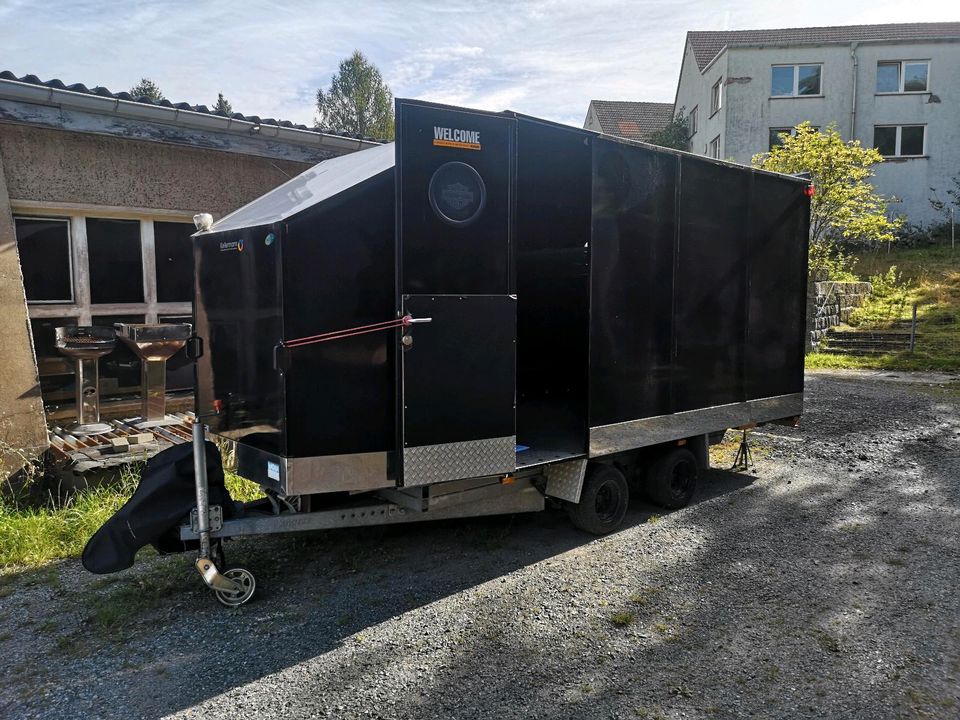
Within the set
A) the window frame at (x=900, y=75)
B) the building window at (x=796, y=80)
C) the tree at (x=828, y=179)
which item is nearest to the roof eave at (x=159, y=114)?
the tree at (x=828, y=179)

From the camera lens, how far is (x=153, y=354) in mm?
7906

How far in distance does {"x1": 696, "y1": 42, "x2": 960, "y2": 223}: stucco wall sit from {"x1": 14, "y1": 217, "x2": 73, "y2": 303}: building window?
24.8m

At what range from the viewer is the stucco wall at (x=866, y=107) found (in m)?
27.0

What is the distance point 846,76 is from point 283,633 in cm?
A: 2964

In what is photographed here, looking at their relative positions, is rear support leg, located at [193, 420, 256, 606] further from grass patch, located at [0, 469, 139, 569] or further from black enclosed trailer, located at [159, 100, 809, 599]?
grass patch, located at [0, 469, 139, 569]

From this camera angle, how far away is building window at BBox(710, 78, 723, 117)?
2823 centimetres

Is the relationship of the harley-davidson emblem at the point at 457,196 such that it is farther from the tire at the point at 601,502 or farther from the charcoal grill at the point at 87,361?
the charcoal grill at the point at 87,361

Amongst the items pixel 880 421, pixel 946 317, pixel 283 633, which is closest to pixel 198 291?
pixel 283 633

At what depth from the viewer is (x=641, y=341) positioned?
19.5ft

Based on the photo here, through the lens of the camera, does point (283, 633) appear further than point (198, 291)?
No

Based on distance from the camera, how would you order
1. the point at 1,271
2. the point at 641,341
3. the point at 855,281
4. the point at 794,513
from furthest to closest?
the point at 855,281 < the point at 1,271 < the point at 794,513 < the point at 641,341

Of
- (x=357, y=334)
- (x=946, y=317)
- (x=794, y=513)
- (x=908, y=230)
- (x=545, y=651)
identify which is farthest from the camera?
(x=908, y=230)

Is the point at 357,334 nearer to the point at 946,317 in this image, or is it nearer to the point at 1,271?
the point at 1,271

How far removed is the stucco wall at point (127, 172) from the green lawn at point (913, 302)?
1258 cm
